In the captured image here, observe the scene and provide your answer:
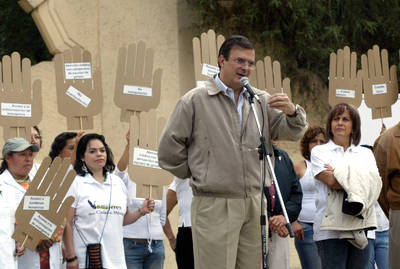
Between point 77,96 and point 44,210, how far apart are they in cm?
126

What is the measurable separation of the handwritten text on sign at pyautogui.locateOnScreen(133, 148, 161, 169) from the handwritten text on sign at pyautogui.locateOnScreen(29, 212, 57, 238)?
0.91 metres

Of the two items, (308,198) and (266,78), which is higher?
(266,78)

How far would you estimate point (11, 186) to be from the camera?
612 centimetres

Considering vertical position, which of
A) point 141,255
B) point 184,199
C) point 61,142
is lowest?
point 141,255

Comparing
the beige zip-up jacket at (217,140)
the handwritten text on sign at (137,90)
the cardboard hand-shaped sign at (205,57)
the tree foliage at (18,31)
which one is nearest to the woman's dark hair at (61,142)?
the handwritten text on sign at (137,90)

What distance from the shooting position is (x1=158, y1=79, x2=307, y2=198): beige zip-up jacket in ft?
15.4

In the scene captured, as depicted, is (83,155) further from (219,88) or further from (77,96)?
(219,88)

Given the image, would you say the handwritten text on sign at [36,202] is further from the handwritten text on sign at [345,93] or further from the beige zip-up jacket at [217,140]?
the handwritten text on sign at [345,93]

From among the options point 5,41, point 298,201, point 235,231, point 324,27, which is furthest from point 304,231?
point 5,41

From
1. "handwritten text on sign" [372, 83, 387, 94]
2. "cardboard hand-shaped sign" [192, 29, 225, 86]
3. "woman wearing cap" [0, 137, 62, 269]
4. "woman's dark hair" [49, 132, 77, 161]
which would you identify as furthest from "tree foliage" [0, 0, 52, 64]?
"handwritten text on sign" [372, 83, 387, 94]

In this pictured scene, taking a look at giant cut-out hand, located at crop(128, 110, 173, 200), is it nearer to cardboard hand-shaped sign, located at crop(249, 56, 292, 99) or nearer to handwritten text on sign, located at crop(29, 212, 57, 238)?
handwritten text on sign, located at crop(29, 212, 57, 238)

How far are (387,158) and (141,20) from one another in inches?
183

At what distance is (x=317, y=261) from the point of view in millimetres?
7500

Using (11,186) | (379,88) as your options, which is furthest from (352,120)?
(11,186)
